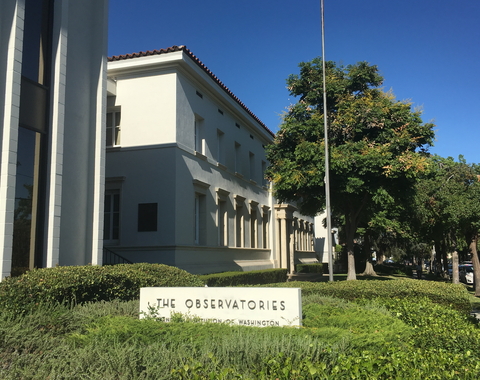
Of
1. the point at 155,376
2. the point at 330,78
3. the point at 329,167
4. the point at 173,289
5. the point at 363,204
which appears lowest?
the point at 155,376

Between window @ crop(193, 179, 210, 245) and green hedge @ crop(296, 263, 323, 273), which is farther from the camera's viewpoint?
green hedge @ crop(296, 263, 323, 273)

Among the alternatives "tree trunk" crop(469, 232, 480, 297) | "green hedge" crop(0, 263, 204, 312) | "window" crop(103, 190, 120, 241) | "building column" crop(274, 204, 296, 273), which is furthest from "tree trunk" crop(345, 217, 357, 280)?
"green hedge" crop(0, 263, 204, 312)

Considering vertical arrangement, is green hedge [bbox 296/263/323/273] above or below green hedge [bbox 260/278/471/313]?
below

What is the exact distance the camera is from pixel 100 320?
679 cm

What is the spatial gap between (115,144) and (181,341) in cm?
1479

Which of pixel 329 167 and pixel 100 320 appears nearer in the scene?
pixel 100 320

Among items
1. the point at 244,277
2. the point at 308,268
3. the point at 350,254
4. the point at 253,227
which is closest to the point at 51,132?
the point at 244,277

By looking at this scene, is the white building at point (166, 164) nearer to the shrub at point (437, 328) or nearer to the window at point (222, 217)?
the window at point (222, 217)

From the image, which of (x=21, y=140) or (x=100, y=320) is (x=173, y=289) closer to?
(x=100, y=320)

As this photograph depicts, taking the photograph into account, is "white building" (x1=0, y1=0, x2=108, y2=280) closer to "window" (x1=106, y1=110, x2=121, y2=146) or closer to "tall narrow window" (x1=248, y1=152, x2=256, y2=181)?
"window" (x1=106, y1=110, x2=121, y2=146)

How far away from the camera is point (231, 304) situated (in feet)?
23.1

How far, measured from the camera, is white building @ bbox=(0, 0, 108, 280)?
33.2ft

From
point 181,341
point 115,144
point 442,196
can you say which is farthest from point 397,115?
point 181,341

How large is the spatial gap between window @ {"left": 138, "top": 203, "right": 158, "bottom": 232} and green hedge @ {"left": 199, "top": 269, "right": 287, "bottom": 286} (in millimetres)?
2905
